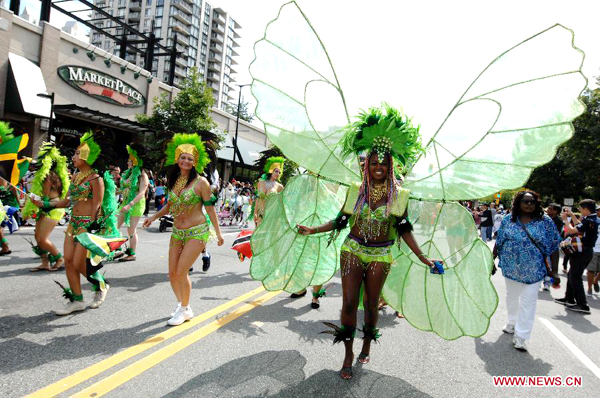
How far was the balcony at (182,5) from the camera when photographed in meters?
71.8

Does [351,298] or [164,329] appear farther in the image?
[164,329]

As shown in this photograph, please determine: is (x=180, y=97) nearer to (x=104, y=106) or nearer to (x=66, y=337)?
(x=104, y=106)

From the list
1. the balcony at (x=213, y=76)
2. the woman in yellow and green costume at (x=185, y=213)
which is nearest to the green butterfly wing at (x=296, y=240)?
the woman in yellow and green costume at (x=185, y=213)

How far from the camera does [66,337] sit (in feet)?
11.7

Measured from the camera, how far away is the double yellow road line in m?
2.69

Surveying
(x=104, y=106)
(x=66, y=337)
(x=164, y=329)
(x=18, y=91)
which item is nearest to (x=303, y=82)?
(x=164, y=329)

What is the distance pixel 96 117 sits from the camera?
20531 millimetres

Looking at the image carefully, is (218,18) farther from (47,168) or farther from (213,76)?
(47,168)

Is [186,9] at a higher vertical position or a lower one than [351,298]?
higher

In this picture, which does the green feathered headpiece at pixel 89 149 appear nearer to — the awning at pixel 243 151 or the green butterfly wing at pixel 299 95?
the green butterfly wing at pixel 299 95

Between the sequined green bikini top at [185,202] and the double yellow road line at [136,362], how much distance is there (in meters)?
1.19

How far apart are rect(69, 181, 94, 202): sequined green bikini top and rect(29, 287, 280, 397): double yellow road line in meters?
1.82

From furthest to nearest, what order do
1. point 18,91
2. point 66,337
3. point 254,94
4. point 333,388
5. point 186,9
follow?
point 186,9, point 18,91, point 66,337, point 254,94, point 333,388

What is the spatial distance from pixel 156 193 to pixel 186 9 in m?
69.2
